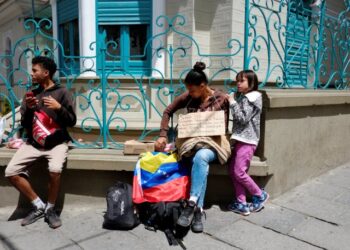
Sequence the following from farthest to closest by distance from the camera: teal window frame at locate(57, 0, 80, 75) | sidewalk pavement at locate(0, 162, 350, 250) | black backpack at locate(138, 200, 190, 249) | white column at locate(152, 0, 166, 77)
A: teal window frame at locate(57, 0, 80, 75) < white column at locate(152, 0, 166, 77) < black backpack at locate(138, 200, 190, 249) < sidewalk pavement at locate(0, 162, 350, 250)

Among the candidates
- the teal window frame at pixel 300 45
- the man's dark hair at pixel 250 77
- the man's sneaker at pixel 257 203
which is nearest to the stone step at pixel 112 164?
the man's sneaker at pixel 257 203

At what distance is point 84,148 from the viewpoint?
11.2ft

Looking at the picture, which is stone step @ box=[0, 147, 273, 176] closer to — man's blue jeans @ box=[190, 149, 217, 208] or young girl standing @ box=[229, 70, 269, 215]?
young girl standing @ box=[229, 70, 269, 215]

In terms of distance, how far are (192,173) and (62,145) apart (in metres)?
1.34

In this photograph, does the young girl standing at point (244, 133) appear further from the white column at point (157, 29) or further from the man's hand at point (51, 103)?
the white column at point (157, 29)

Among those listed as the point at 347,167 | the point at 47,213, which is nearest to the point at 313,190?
the point at 347,167

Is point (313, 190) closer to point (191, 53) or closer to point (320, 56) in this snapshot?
point (320, 56)

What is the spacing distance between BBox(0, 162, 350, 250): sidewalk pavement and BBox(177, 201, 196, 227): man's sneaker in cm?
15

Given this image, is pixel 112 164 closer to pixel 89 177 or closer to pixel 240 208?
pixel 89 177

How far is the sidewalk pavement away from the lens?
2549mm

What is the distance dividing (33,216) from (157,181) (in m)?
1.27

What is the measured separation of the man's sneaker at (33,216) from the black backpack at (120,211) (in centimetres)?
68

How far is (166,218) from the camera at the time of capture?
9.14ft

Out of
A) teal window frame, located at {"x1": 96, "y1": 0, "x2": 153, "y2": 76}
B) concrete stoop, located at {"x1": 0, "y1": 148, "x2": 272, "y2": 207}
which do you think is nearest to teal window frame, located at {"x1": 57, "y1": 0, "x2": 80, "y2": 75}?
teal window frame, located at {"x1": 96, "y1": 0, "x2": 153, "y2": 76}
